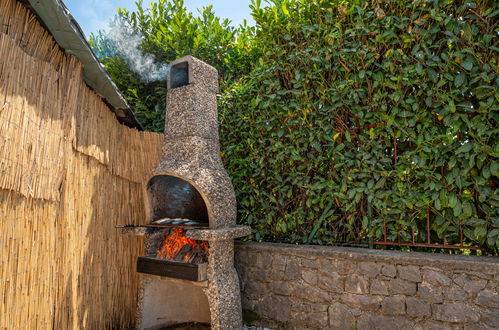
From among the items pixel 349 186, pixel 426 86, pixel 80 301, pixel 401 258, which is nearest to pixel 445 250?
pixel 401 258

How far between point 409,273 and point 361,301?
0.51 metres

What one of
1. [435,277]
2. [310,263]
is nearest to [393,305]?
[435,277]

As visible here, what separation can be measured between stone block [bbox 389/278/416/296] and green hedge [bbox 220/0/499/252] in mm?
438

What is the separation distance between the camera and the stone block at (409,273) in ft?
8.88

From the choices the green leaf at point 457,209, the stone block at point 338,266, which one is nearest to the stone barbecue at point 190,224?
the stone block at point 338,266

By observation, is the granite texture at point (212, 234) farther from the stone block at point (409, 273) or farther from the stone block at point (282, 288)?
the stone block at point (409, 273)

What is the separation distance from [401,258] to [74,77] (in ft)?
11.3

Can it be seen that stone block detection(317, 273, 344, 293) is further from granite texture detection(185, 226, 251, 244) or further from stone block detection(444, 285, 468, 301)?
granite texture detection(185, 226, 251, 244)

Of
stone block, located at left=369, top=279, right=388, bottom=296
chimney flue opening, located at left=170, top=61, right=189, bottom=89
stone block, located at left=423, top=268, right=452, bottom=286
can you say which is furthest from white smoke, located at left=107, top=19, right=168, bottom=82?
stone block, located at left=423, top=268, right=452, bottom=286

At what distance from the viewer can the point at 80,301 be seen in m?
2.99

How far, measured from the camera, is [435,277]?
264 cm

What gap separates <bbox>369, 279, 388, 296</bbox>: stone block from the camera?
9.27 ft

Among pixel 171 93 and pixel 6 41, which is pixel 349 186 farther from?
pixel 6 41

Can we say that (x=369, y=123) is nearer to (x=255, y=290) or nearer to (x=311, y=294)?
(x=311, y=294)
